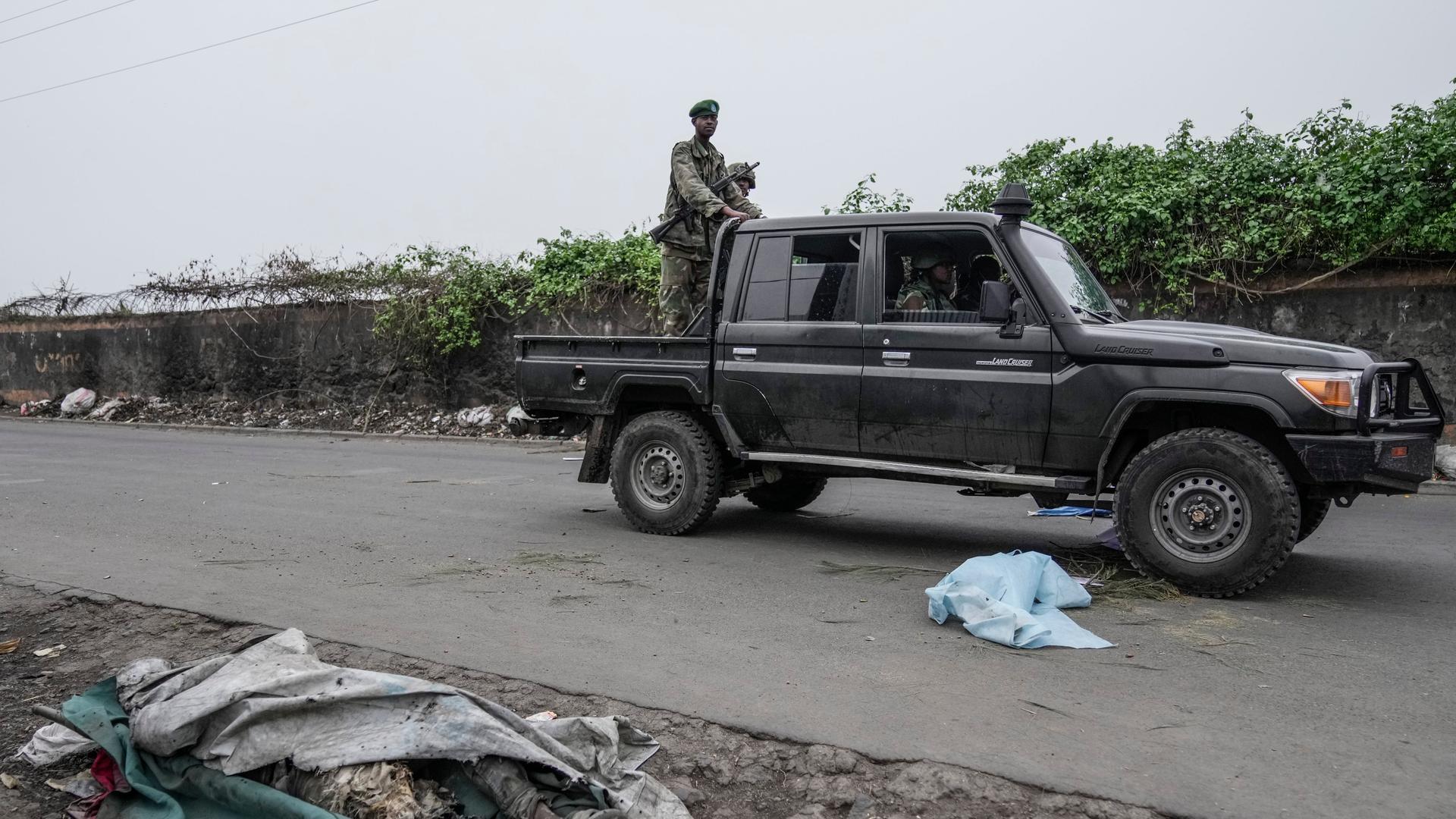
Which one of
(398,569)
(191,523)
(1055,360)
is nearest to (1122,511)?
(1055,360)

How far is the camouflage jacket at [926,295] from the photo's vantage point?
6.31m

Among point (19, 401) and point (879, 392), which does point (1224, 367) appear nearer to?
point (879, 392)

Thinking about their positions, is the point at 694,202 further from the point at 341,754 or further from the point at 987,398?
the point at 341,754

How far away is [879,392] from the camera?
6.33m

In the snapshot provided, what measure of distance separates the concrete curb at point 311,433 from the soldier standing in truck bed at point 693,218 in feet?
18.3

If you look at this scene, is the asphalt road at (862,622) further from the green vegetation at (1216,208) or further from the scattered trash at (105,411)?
the scattered trash at (105,411)

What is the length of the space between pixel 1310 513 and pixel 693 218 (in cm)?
462

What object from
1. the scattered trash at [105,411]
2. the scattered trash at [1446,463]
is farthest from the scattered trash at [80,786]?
the scattered trash at [105,411]

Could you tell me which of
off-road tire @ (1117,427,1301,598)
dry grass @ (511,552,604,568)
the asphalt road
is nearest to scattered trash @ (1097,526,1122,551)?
the asphalt road

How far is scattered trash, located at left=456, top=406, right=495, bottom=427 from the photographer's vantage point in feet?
53.9

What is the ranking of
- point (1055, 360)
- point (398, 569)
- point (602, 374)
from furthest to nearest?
1. point (602, 374)
2. point (398, 569)
3. point (1055, 360)

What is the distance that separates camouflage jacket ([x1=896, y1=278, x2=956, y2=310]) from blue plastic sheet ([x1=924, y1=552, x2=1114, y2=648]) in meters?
1.62

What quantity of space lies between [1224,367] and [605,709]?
11.6 feet

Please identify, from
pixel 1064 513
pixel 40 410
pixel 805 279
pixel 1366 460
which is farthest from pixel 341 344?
pixel 1366 460
